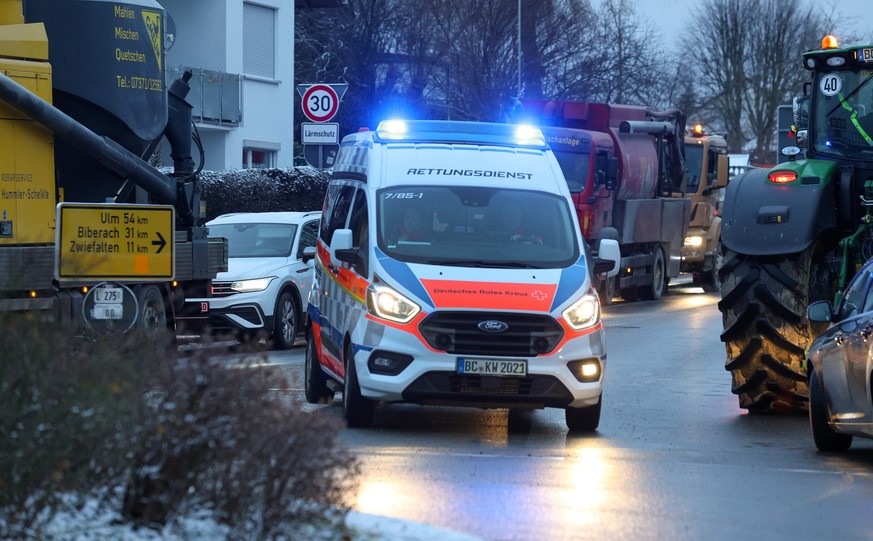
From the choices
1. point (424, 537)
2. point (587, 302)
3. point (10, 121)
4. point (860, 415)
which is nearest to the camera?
point (424, 537)

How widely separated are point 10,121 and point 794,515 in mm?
9222

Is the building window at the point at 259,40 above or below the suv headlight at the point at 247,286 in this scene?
above

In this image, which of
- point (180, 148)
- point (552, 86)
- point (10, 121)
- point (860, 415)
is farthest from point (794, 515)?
point (552, 86)

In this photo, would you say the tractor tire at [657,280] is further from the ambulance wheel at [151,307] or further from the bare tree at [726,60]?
the bare tree at [726,60]

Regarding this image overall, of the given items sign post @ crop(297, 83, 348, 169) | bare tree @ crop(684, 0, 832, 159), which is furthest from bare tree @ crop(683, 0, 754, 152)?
sign post @ crop(297, 83, 348, 169)

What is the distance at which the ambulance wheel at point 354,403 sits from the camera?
11.6 m

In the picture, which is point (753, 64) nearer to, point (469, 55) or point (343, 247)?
Answer: point (469, 55)

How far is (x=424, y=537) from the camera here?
22.6 feet

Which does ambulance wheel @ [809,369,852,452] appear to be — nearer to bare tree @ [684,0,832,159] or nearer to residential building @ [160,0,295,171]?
residential building @ [160,0,295,171]

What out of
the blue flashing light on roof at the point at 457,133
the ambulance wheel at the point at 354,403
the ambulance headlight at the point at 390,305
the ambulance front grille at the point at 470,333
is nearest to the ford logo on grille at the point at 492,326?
the ambulance front grille at the point at 470,333

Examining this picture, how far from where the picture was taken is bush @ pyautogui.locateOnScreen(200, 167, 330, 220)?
2858 cm

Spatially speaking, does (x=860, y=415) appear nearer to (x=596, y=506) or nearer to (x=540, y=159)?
(x=596, y=506)

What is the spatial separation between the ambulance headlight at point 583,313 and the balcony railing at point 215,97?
24.1 meters

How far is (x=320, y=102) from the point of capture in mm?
24031
